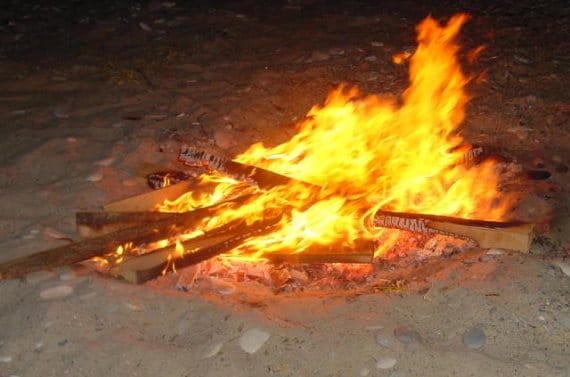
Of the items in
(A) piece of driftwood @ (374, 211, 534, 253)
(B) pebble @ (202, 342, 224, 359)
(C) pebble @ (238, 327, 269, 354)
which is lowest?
(B) pebble @ (202, 342, 224, 359)

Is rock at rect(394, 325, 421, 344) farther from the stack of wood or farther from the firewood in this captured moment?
the firewood

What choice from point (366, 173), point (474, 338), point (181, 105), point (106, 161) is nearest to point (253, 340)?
point (474, 338)

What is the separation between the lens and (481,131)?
426 cm

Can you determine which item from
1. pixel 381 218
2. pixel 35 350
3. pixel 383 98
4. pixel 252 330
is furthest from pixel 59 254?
pixel 383 98

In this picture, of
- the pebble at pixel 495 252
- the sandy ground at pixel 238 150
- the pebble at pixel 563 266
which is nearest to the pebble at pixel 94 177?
the sandy ground at pixel 238 150

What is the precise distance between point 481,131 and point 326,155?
1.06 m

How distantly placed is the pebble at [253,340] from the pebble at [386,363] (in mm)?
421

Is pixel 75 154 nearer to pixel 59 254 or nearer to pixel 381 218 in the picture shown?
pixel 59 254

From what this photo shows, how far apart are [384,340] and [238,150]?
1.81 m

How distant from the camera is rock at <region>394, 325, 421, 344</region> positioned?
2656 millimetres

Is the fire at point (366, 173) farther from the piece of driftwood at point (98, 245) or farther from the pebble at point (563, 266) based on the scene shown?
the pebble at point (563, 266)

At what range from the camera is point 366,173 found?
11.8 feet

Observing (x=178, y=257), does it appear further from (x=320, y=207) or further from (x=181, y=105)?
(x=181, y=105)

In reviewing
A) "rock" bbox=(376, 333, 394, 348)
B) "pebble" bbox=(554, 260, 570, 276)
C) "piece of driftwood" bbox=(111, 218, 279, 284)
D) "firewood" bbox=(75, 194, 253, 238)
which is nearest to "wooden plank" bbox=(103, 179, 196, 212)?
"firewood" bbox=(75, 194, 253, 238)
